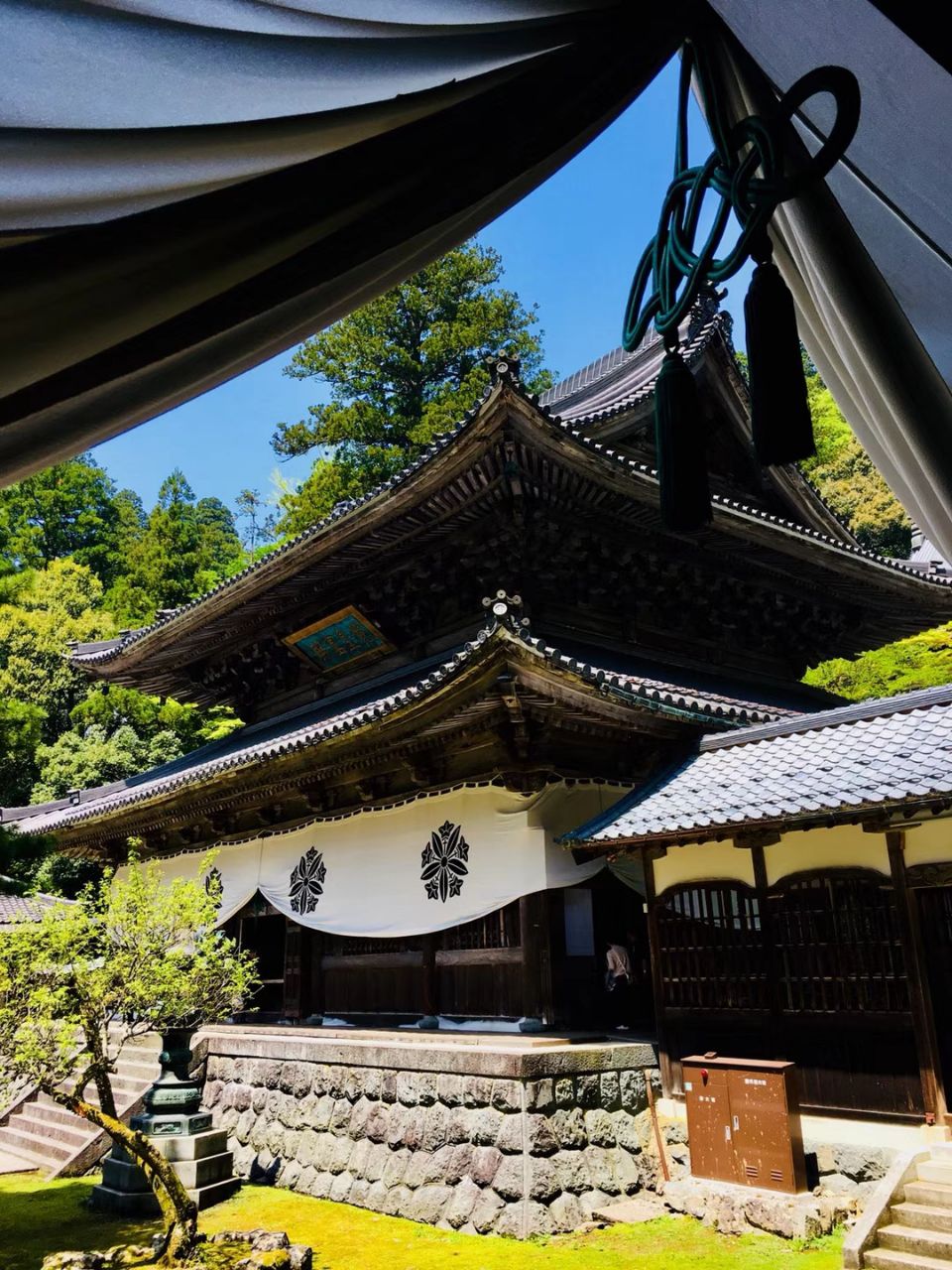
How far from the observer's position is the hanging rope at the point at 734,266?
2.22 meters

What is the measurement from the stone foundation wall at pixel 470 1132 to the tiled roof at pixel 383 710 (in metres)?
3.07

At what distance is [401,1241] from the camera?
7.14m

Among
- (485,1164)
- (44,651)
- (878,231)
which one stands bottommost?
(485,1164)

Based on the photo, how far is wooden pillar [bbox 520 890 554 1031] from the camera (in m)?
8.39

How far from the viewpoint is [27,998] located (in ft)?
A: 24.7

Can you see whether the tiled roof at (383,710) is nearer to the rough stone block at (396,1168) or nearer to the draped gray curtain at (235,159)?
the rough stone block at (396,1168)

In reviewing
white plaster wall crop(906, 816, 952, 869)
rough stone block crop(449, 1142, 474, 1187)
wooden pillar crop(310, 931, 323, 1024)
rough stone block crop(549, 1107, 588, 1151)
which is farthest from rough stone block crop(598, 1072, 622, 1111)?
wooden pillar crop(310, 931, 323, 1024)

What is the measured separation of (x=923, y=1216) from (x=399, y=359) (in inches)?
952

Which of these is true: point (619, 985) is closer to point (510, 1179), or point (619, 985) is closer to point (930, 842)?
point (510, 1179)

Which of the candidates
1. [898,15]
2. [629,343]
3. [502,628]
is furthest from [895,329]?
[502,628]

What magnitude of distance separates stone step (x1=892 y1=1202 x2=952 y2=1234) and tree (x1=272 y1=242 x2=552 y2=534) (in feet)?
Result: 71.1

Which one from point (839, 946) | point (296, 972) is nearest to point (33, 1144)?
point (296, 972)

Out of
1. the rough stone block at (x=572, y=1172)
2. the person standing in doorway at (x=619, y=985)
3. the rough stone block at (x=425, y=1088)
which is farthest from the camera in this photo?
the person standing in doorway at (x=619, y=985)

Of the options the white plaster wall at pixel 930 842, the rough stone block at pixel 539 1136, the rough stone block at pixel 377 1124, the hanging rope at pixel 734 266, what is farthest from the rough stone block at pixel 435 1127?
the hanging rope at pixel 734 266
